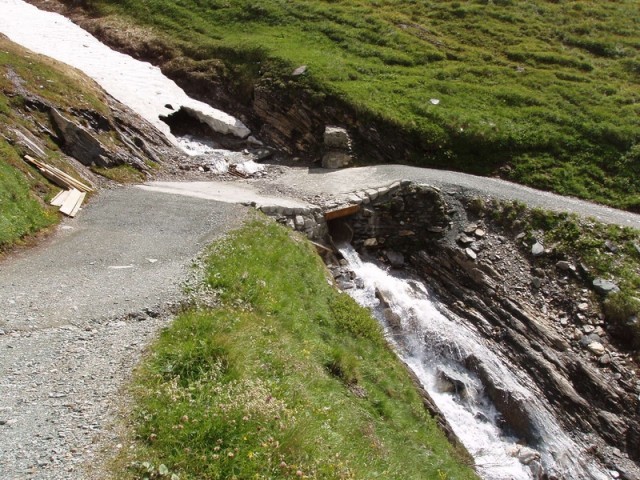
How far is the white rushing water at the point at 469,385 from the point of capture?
15750mm

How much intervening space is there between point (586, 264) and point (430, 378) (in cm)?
837

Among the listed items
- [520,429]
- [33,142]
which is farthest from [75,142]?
[520,429]

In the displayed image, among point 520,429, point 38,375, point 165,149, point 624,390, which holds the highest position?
point 38,375

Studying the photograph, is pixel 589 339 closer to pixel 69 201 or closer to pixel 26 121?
pixel 69 201

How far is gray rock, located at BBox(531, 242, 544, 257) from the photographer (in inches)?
827

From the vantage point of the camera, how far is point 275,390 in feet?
30.1

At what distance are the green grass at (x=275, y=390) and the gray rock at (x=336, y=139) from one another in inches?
443

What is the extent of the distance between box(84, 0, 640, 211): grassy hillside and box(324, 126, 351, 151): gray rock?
7.52ft

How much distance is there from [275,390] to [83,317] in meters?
4.97

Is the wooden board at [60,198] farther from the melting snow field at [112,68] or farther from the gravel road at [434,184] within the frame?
the melting snow field at [112,68]

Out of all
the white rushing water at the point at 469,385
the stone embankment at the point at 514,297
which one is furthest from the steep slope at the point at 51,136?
the white rushing water at the point at 469,385

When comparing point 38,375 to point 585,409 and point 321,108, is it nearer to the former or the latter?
point 585,409

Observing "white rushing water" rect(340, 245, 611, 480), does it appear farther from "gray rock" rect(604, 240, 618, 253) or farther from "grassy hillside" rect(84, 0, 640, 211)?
"grassy hillside" rect(84, 0, 640, 211)

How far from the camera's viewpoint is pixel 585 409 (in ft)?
56.4
